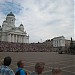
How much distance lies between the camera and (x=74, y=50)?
189ft

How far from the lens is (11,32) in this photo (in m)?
117

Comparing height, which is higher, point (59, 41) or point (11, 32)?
point (11, 32)

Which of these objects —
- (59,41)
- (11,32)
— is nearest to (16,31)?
(11,32)

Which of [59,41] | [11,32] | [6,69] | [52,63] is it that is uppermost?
[11,32]

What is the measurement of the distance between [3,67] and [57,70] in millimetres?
1679

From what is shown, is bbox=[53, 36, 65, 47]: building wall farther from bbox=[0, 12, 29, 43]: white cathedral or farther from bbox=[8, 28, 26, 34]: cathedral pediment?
bbox=[8, 28, 26, 34]: cathedral pediment

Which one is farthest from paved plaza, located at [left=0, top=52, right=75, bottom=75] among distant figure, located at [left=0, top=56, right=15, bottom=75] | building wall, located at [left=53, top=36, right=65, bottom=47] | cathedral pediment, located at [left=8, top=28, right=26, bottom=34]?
building wall, located at [left=53, top=36, right=65, bottom=47]

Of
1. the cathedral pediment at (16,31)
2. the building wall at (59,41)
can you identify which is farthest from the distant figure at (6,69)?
the building wall at (59,41)

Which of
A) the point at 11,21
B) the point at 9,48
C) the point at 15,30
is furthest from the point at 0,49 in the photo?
the point at 11,21

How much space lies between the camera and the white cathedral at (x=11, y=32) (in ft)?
385

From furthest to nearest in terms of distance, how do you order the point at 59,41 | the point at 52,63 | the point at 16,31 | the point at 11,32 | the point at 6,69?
the point at 59,41 → the point at 16,31 → the point at 11,32 → the point at 52,63 → the point at 6,69

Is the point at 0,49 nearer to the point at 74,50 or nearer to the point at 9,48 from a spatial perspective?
the point at 9,48

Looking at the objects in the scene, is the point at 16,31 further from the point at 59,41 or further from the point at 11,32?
the point at 59,41

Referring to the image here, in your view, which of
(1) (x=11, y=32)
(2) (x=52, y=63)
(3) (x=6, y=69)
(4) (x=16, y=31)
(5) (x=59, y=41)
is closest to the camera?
(3) (x=6, y=69)
